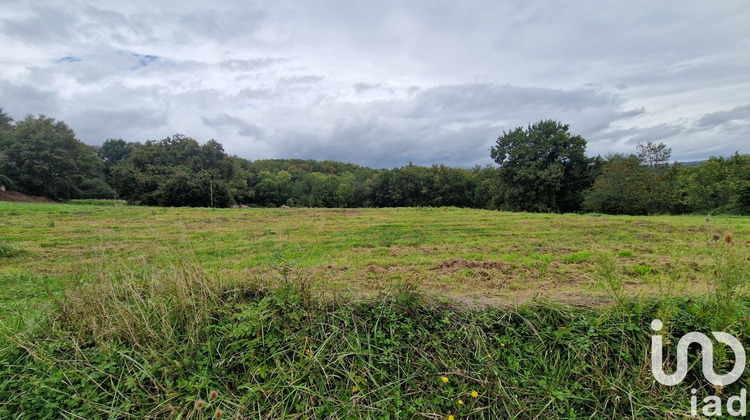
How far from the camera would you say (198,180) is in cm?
3147

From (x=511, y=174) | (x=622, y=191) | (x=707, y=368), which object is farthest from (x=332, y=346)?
(x=511, y=174)

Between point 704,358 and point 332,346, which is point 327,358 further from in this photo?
point 704,358

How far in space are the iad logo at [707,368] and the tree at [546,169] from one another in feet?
111

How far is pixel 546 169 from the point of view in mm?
32750

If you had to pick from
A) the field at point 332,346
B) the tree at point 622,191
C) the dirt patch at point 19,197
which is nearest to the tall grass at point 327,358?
the field at point 332,346

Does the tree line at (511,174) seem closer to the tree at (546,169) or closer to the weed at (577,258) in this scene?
the tree at (546,169)

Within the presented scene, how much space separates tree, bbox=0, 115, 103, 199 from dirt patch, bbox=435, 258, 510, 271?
42.3m

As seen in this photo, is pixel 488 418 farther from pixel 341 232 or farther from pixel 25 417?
pixel 341 232

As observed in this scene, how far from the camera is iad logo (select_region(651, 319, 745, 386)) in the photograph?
2246mm

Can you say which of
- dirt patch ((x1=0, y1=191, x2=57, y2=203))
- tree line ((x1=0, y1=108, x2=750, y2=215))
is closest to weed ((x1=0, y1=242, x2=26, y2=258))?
tree line ((x1=0, y1=108, x2=750, y2=215))

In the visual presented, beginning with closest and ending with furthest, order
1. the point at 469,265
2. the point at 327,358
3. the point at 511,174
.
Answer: the point at 327,358, the point at 469,265, the point at 511,174

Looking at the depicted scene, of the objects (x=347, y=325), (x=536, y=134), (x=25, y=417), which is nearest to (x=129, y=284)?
(x=25, y=417)

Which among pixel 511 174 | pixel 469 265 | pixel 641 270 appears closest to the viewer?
pixel 641 270

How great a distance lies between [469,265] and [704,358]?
3.00m
